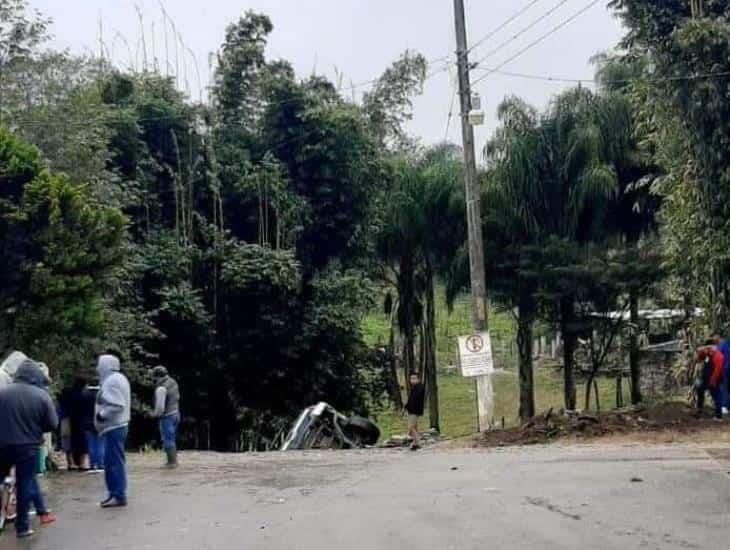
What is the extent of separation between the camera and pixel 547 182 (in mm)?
29438

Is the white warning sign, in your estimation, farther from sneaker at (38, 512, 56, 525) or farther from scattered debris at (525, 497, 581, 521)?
sneaker at (38, 512, 56, 525)

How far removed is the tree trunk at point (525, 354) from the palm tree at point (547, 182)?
0.39m

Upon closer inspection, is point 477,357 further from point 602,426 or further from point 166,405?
point 166,405

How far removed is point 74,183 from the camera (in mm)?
21578

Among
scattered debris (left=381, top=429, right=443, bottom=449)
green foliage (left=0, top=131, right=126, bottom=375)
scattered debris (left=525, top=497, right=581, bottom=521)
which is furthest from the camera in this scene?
scattered debris (left=381, top=429, right=443, bottom=449)

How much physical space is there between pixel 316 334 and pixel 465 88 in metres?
10.2

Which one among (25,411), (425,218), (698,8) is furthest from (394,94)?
(25,411)

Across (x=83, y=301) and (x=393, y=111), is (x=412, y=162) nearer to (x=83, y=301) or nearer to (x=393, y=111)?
(x=393, y=111)

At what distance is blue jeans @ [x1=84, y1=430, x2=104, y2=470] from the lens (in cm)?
1627

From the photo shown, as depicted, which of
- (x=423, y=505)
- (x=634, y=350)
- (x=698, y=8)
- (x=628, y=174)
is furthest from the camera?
(x=634, y=350)

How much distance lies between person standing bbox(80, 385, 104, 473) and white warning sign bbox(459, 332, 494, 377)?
742 cm

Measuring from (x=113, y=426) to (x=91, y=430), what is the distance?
16.1 feet

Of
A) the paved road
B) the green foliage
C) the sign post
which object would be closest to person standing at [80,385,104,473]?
the paved road

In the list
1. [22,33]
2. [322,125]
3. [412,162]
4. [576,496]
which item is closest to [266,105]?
[322,125]
